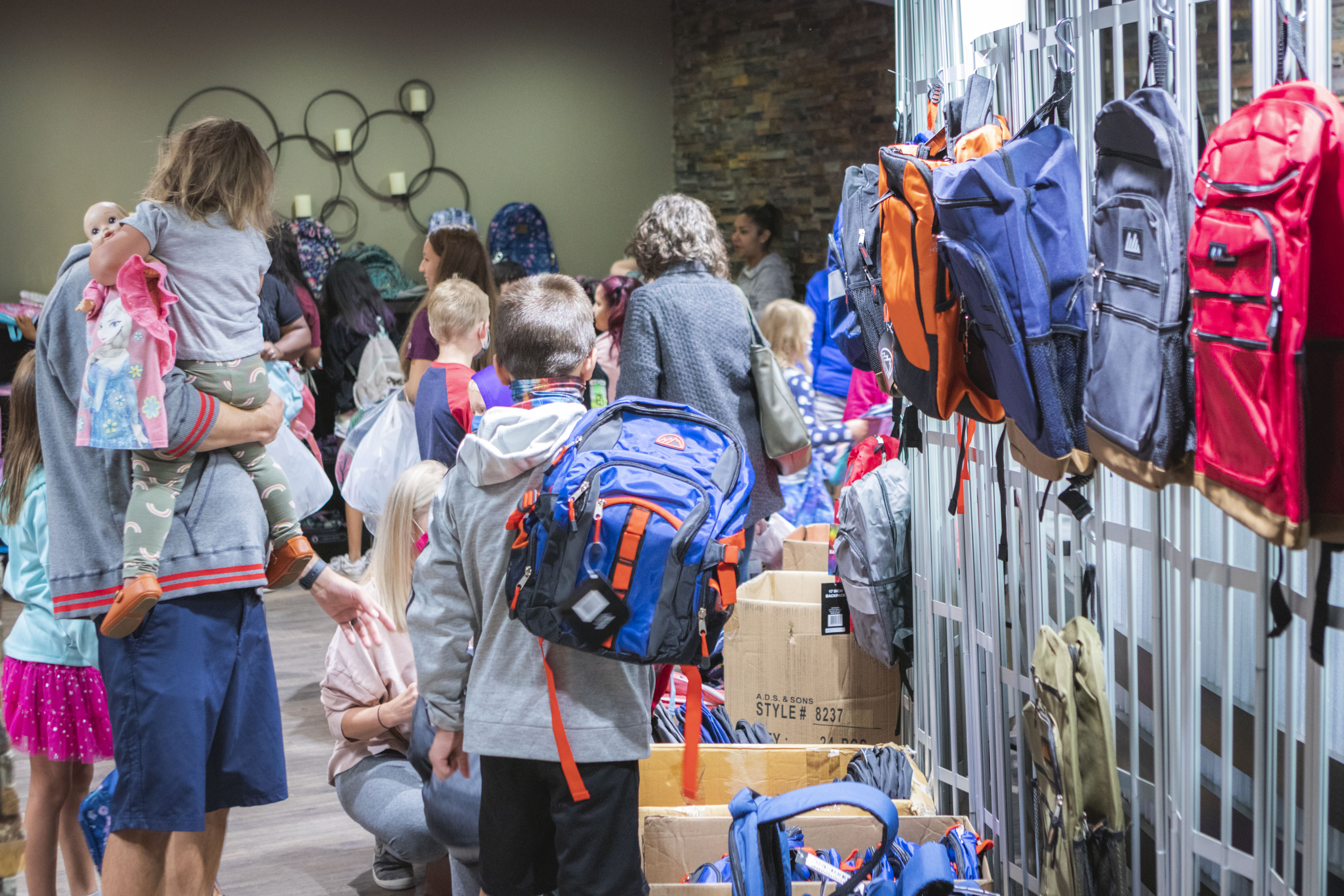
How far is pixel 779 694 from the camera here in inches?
126

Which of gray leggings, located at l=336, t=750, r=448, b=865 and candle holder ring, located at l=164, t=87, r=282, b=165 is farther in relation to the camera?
candle holder ring, located at l=164, t=87, r=282, b=165

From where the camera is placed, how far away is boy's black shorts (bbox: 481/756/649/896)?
6.54 feet

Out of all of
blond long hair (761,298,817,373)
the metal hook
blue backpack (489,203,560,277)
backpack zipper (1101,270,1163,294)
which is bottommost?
blond long hair (761,298,817,373)

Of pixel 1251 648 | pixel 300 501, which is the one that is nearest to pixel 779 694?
pixel 1251 648

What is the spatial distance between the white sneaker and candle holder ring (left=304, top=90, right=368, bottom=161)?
2.80m

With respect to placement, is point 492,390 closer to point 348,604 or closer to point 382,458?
point 382,458

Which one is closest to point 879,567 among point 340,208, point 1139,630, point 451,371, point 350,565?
point 1139,630

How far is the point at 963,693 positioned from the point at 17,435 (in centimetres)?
228

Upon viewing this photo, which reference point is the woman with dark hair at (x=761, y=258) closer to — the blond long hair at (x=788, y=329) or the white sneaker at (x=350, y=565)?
the blond long hair at (x=788, y=329)

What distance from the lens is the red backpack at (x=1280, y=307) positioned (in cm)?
119

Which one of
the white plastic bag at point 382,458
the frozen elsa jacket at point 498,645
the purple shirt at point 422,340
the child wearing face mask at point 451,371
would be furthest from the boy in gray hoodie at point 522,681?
the purple shirt at point 422,340

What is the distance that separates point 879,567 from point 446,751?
1.36 meters

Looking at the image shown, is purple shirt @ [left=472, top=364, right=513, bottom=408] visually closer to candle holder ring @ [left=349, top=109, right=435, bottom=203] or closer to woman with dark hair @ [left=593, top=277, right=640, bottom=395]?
woman with dark hair @ [left=593, top=277, right=640, bottom=395]

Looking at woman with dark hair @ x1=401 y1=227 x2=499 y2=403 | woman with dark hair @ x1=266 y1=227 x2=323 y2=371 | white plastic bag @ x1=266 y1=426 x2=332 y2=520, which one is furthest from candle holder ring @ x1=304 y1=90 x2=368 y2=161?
white plastic bag @ x1=266 y1=426 x2=332 y2=520
